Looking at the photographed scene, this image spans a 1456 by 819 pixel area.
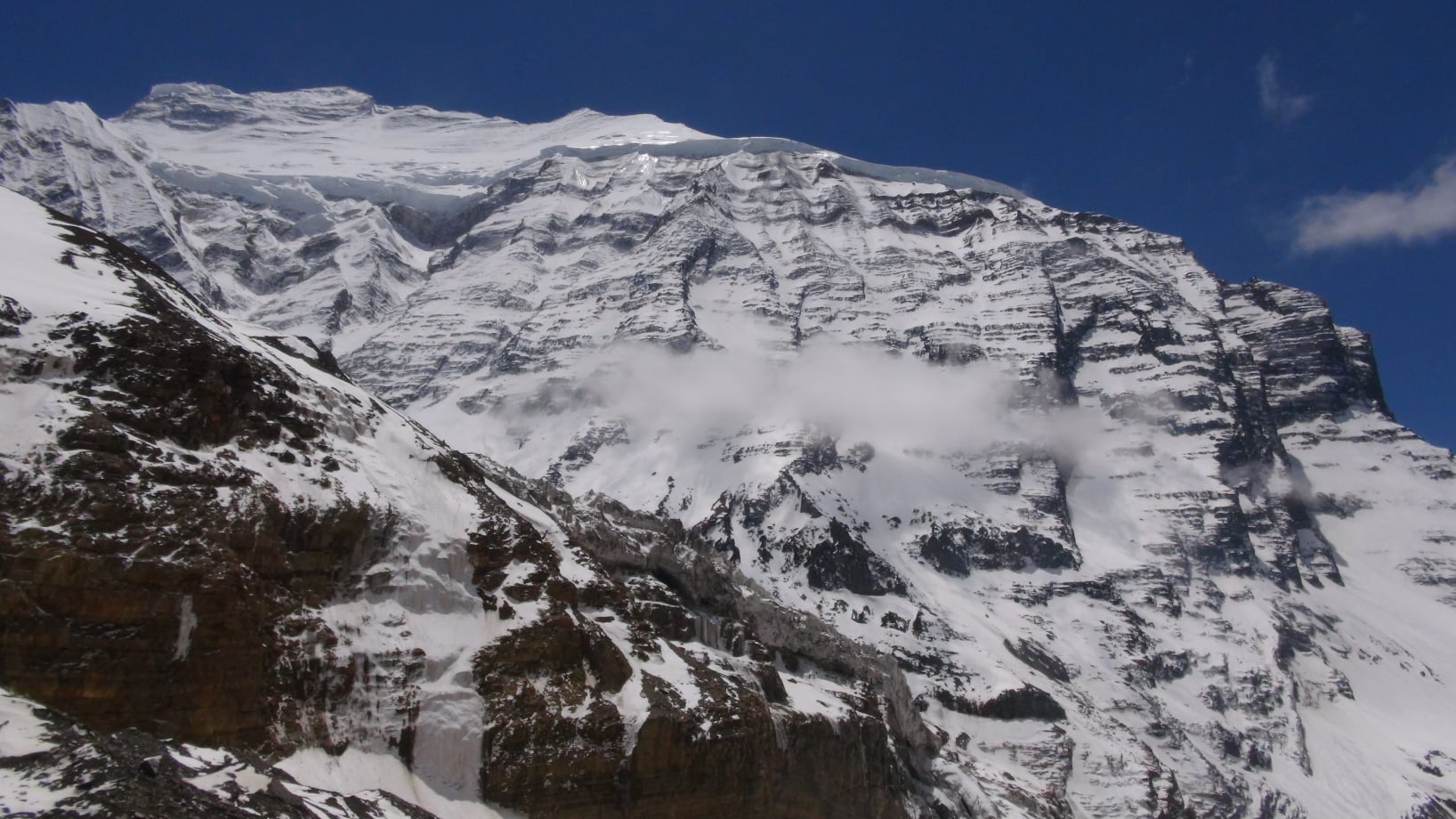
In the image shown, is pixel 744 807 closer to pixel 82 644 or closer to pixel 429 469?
pixel 429 469

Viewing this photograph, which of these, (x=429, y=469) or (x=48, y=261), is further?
(x=429, y=469)

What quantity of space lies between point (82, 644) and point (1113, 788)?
5429 inches

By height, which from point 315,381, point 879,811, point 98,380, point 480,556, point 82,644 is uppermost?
point 315,381

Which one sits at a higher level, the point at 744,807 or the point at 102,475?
the point at 102,475

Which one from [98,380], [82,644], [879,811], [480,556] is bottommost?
[879,811]

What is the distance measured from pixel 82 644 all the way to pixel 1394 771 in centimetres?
21093

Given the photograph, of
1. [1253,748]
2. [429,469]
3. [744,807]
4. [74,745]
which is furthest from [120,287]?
[1253,748]

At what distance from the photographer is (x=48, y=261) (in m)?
45.8

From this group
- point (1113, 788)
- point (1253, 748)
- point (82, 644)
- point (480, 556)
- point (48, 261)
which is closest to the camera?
point (82, 644)

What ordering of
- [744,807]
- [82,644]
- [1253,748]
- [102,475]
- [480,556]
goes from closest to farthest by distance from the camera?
[82,644] → [102,475] → [480,556] → [744,807] → [1253,748]

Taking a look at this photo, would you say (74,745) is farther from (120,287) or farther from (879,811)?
(879,811)

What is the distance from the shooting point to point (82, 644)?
35531 mm

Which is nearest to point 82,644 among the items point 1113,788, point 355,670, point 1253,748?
point 355,670

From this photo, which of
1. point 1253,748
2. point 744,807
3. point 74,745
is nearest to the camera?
point 74,745
